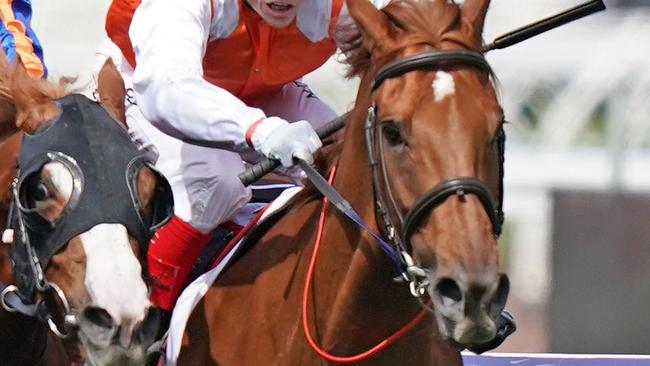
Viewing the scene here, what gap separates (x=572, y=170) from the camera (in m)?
6.10

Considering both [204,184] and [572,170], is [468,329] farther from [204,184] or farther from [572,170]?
[572,170]

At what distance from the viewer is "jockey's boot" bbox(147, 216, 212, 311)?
3533 mm

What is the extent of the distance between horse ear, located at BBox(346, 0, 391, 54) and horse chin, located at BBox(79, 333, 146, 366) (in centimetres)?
82

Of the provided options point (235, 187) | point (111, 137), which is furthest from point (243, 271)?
point (111, 137)

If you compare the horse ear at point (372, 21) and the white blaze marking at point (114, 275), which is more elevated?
the horse ear at point (372, 21)

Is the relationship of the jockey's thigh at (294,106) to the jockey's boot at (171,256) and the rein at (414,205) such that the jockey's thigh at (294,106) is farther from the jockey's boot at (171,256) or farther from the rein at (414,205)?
the rein at (414,205)

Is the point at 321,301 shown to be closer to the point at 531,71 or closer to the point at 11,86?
the point at 11,86

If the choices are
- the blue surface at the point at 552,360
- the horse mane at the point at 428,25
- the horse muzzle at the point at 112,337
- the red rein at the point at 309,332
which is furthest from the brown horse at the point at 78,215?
the blue surface at the point at 552,360

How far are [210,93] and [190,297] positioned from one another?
0.55m

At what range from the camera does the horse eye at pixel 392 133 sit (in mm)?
2840

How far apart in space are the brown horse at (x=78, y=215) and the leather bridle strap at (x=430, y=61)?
53cm

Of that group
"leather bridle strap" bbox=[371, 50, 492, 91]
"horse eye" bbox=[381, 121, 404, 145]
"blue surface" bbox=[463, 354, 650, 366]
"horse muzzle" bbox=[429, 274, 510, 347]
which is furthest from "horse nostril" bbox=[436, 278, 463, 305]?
"blue surface" bbox=[463, 354, 650, 366]

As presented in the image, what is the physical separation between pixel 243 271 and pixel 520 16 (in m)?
2.88

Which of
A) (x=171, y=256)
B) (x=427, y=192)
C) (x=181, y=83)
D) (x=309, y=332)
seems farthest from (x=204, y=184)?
(x=427, y=192)
